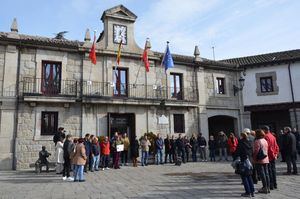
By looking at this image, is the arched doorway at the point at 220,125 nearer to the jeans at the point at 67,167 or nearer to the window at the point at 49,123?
the window at the point at 49,123

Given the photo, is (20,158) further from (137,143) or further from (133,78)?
(133,78)

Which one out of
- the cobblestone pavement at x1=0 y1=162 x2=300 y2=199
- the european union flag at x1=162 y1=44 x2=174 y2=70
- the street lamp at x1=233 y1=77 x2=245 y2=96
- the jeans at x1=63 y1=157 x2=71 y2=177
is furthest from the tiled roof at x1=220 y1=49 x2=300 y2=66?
the jeans at x1=63 y1=157 x2=71 y2=177

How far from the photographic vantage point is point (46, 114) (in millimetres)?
14875

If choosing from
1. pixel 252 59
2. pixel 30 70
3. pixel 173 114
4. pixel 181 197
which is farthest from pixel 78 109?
pixel 252 59

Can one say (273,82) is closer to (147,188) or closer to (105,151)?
(105,151)

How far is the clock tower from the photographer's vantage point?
17.0 m

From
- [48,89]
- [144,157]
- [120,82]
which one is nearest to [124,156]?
[144,157]

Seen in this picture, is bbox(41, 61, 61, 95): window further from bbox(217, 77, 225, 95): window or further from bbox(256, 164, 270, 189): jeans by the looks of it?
bbox(256, 164, 270, 189): jeans

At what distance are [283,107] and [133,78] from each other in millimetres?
10764

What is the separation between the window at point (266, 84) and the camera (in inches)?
796

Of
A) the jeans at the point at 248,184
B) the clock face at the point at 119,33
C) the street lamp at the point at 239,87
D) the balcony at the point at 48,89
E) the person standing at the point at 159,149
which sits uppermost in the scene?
the clock face at the point at 119,33

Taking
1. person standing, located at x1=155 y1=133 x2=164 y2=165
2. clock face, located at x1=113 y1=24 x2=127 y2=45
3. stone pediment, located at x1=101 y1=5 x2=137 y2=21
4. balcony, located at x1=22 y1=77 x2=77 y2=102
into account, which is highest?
stone pediment, located at x1=101 y1=5 x2=137 y2=21

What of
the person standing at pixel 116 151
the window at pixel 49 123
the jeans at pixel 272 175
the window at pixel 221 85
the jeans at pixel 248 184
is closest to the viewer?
the jeans at pixel 248 184

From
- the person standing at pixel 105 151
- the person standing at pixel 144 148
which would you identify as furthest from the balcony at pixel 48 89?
the person standing at pixel 144 148
